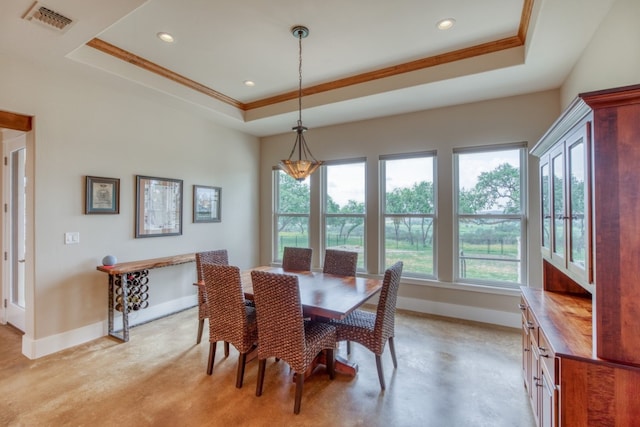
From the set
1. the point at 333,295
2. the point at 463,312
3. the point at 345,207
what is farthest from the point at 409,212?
the point at 333,295

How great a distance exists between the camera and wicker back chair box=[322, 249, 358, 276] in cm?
350

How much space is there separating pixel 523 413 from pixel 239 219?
15.1ft

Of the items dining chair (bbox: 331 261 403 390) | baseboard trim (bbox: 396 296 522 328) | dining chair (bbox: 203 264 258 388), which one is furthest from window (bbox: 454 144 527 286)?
dining chair (bbox: 203 264 258 388)

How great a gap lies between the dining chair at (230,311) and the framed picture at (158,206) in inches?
76.7

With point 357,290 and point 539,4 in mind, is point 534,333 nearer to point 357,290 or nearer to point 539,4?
point 357,290

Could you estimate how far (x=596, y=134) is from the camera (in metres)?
1.30

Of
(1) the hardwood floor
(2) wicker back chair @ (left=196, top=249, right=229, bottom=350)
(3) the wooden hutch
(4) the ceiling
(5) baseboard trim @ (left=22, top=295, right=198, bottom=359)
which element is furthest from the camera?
(2) wicker back chair @ (left=196, top=249, right=229, bottom=350)

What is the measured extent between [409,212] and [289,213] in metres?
2.22

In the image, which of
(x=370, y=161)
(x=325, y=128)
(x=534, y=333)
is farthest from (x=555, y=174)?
(x=325, y=128)

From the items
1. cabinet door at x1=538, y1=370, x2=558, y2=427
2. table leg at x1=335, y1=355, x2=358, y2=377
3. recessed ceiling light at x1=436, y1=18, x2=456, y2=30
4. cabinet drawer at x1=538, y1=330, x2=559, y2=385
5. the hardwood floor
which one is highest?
recessed ceiling light at x1=436, y1=18, x2=456, y2=30

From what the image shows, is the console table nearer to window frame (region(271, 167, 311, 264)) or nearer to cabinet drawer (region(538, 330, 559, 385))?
window frame (region(271, 167, 311, 264))

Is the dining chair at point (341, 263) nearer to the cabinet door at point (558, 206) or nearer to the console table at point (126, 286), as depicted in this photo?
the cabinet door at point (558, 206)

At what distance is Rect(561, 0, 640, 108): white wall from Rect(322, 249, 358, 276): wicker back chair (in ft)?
8.62

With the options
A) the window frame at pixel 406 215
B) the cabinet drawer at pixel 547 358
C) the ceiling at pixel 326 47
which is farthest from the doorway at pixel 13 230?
the cabinet drawer at pixel 547 358
